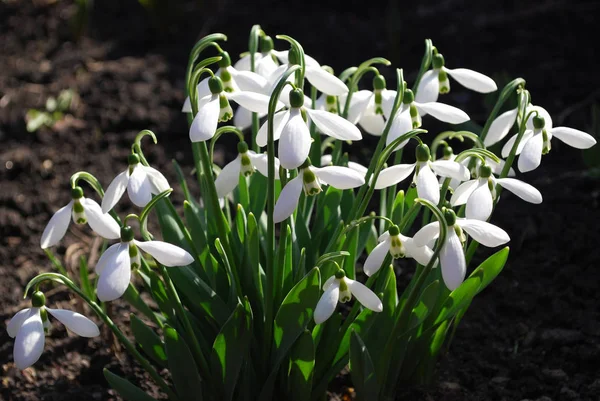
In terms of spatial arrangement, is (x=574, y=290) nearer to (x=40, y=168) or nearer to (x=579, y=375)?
(x=579, y=375)

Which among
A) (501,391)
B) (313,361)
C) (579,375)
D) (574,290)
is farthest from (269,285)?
(574,290)

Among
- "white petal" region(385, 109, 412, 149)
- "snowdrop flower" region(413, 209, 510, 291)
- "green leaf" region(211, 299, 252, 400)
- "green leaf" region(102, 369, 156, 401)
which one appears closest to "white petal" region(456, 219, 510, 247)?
"snowdrop flower" region(413, 209, 510, 291)

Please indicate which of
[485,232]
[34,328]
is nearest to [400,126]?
[485,232]

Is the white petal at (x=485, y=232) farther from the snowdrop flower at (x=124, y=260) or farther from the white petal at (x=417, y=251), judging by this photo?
the snowdrop flower at (x=124, y=260)

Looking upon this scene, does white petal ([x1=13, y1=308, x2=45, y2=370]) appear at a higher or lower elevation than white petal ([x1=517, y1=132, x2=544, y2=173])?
lower

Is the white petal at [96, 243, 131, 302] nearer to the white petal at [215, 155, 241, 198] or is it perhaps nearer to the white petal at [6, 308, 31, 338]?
the white petal at [6, 308, 31, 338]

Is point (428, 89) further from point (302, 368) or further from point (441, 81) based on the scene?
point (302, 368)

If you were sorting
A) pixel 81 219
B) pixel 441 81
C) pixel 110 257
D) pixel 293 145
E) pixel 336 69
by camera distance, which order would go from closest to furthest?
1. pixel 293 145
2. pixel 110 257
3. pixel 81 219
4. pixel 441 81
5. pixel 336 69
